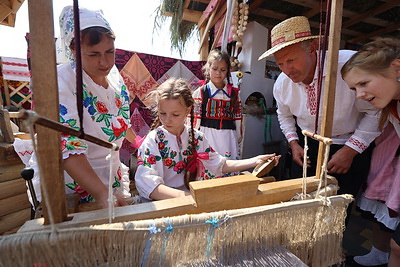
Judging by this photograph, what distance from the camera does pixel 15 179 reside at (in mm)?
2498

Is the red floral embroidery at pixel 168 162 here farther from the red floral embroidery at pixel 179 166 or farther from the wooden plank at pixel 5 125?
the wooden plank at pixel 5 125

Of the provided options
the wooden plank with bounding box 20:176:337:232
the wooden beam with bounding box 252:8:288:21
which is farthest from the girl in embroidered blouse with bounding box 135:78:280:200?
the wooden beam with bounding box 252:8:288:21

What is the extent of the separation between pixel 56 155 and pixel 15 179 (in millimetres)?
2679

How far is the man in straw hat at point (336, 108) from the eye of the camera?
1.32 m

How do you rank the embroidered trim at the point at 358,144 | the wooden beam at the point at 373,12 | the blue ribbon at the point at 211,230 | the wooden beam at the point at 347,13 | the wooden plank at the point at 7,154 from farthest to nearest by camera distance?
the wooden beam at the point at 347,13
the wooden beam at the point at 373,12
the wooden plank at the point at 7,154
the embroidered trim at the point at 358,144
the blue ribbon at the point at 211,230

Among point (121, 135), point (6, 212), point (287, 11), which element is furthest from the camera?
point (287, 11)

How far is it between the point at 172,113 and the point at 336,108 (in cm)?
102

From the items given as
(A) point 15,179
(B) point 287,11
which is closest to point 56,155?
(A) point 15,179

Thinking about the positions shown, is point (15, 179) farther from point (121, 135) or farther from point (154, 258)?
point (154, 258)

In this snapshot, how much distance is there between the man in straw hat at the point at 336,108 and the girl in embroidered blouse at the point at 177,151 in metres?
0.53

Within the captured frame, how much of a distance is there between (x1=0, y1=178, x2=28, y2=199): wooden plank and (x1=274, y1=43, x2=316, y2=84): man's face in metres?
3.04

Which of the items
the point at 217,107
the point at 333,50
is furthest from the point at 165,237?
the point at 217,107

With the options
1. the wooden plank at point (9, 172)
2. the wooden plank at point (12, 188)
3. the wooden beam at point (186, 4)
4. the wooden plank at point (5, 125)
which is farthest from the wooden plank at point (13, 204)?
the wooden beam at point (186, 4)

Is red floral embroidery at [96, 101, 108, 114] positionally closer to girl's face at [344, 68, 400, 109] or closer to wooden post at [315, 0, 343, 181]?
wooden post at [315, 0, 343, 181]
